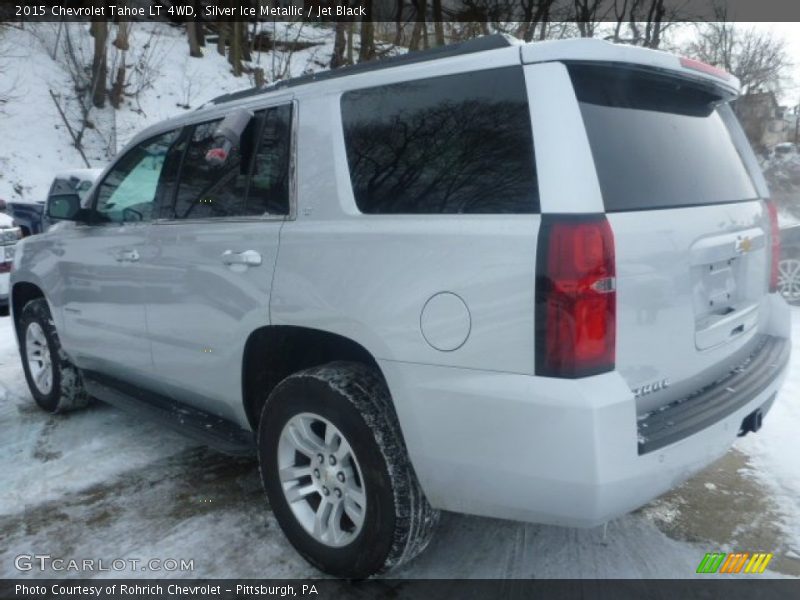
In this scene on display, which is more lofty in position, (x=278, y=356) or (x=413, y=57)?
(x=413, y=57)

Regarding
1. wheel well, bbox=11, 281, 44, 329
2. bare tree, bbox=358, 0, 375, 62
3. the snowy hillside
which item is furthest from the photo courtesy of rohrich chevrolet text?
bare tree, bbox=358, 0, 375, 62

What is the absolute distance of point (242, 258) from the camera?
9.32 ft

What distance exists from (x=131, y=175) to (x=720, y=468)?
3.79 metres

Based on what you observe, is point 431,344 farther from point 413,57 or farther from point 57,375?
point 57,375

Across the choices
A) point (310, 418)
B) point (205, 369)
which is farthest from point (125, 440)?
point (310, 418)

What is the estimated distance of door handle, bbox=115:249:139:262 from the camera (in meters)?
3.52

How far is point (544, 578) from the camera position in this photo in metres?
2.65

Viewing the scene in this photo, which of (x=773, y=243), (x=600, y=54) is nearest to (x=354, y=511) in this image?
(x=600, y=54)

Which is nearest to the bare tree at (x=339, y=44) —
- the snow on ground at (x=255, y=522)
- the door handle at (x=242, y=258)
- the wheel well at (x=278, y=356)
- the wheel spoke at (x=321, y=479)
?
the snow on ground at (x=255, y=522)

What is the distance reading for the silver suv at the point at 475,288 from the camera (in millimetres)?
1999

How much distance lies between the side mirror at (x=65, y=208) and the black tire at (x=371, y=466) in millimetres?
2196

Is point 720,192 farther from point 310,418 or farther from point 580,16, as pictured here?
point 580,16

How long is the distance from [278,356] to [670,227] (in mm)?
1697

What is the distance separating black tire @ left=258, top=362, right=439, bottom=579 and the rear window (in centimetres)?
108
